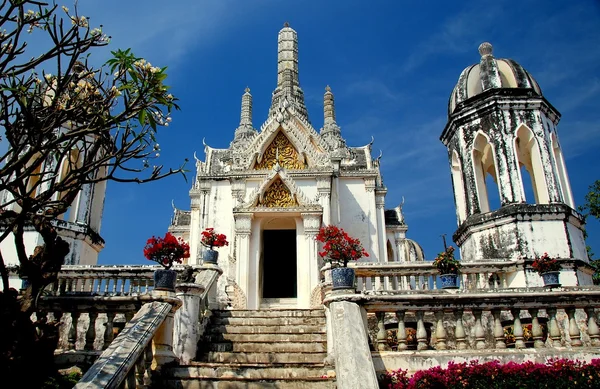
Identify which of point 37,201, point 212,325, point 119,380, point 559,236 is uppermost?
point 559,236

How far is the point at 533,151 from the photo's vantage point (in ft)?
47.6

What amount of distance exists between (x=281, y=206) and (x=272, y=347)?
7.28 meters

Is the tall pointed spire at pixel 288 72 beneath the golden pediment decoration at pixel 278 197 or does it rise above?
above

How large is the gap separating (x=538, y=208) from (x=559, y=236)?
0.89m

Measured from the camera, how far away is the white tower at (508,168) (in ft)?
42.8

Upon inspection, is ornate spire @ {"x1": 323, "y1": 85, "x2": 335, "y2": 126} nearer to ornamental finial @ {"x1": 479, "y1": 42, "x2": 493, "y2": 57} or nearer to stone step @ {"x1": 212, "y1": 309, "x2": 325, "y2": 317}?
ornamental finial @ {"x1": 479, "y1": 42, "x2": 493, "y2": 57}

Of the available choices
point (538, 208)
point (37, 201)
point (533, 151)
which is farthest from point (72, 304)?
point (533, 151)

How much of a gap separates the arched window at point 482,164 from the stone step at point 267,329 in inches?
284

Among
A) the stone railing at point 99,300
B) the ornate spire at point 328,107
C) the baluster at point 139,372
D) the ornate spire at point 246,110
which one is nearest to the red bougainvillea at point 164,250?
the stone railing at point 99,300

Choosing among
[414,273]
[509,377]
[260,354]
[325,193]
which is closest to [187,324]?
[260,354]

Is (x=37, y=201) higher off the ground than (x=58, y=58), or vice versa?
(x=58, y=58)

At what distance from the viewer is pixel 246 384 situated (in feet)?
22.8

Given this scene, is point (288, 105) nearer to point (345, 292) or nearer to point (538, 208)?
point (538, 208)

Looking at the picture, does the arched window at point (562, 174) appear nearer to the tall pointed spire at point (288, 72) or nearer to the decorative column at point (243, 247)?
the decorative column at point (243, 247)
